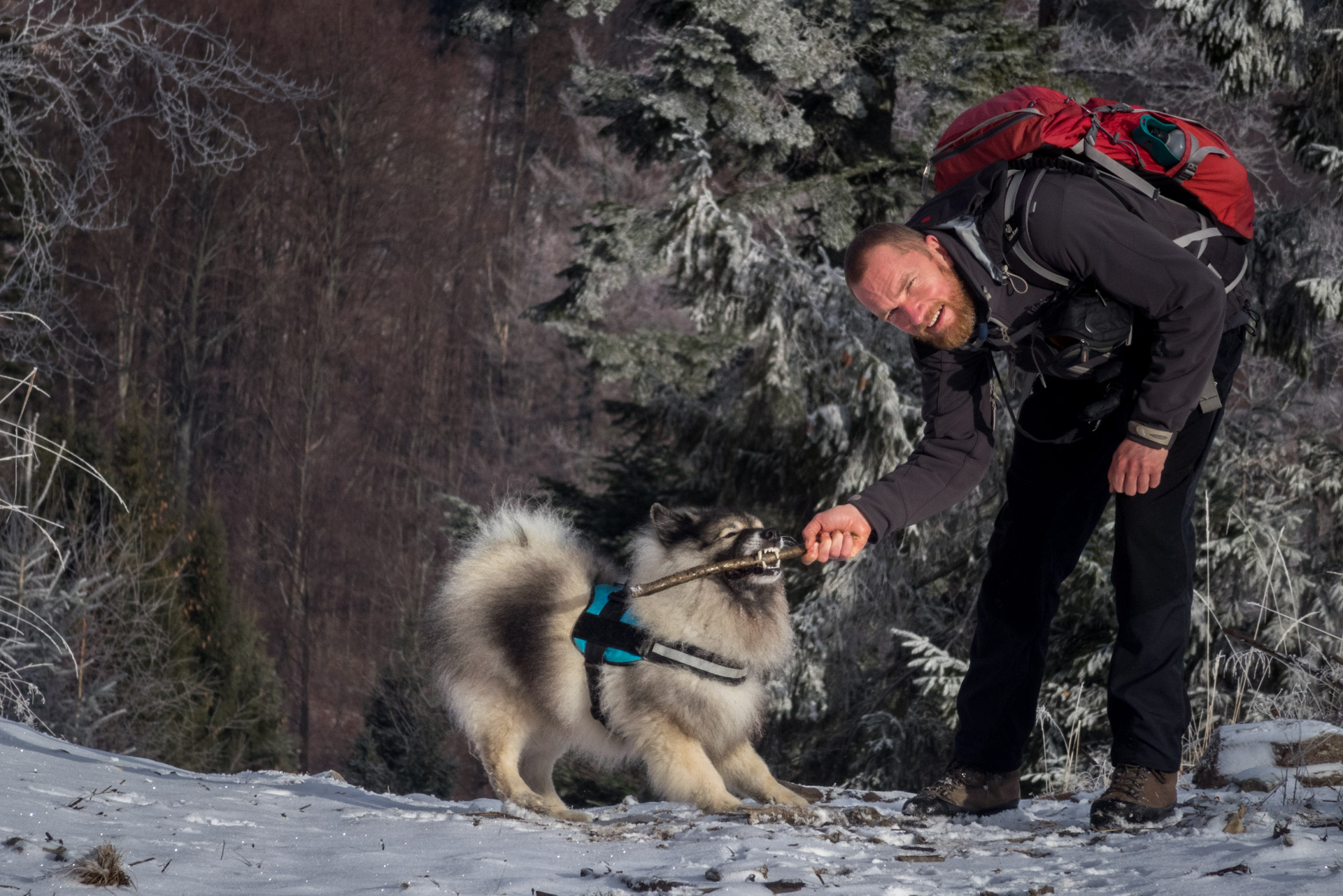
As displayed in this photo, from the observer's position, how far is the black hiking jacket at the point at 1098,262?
2.17 m

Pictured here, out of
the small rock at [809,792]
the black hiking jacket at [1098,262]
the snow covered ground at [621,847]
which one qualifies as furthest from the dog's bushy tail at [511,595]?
the black hiking jacket at [1098,262]

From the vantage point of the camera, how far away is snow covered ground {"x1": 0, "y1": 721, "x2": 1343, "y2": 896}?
74.1 inches

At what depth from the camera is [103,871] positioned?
1.78 meters

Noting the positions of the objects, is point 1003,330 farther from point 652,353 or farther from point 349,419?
point 349,419

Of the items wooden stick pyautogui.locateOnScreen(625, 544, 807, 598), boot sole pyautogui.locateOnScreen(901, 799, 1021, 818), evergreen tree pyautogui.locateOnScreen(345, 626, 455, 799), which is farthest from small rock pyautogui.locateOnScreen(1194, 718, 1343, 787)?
evergreen tree pyautogui.locateOnScreen(345, 626, 455, 799)

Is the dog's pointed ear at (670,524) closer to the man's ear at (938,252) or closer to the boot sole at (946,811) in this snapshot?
the boot sole at (946,811)

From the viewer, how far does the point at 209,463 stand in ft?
65.5

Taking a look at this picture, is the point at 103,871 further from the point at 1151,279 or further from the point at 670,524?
the point at 1151,279

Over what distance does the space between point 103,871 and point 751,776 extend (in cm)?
184

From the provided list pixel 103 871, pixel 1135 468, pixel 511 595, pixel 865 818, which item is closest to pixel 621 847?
pixel 865 818

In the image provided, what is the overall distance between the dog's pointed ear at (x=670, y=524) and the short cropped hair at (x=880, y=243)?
46.8 inches

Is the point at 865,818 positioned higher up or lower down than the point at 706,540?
lower down

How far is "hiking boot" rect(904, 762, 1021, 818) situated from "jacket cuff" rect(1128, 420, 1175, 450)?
95 centimetres

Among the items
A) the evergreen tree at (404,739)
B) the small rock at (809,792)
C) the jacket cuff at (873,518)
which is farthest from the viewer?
the evergreen tree at (404,739)
